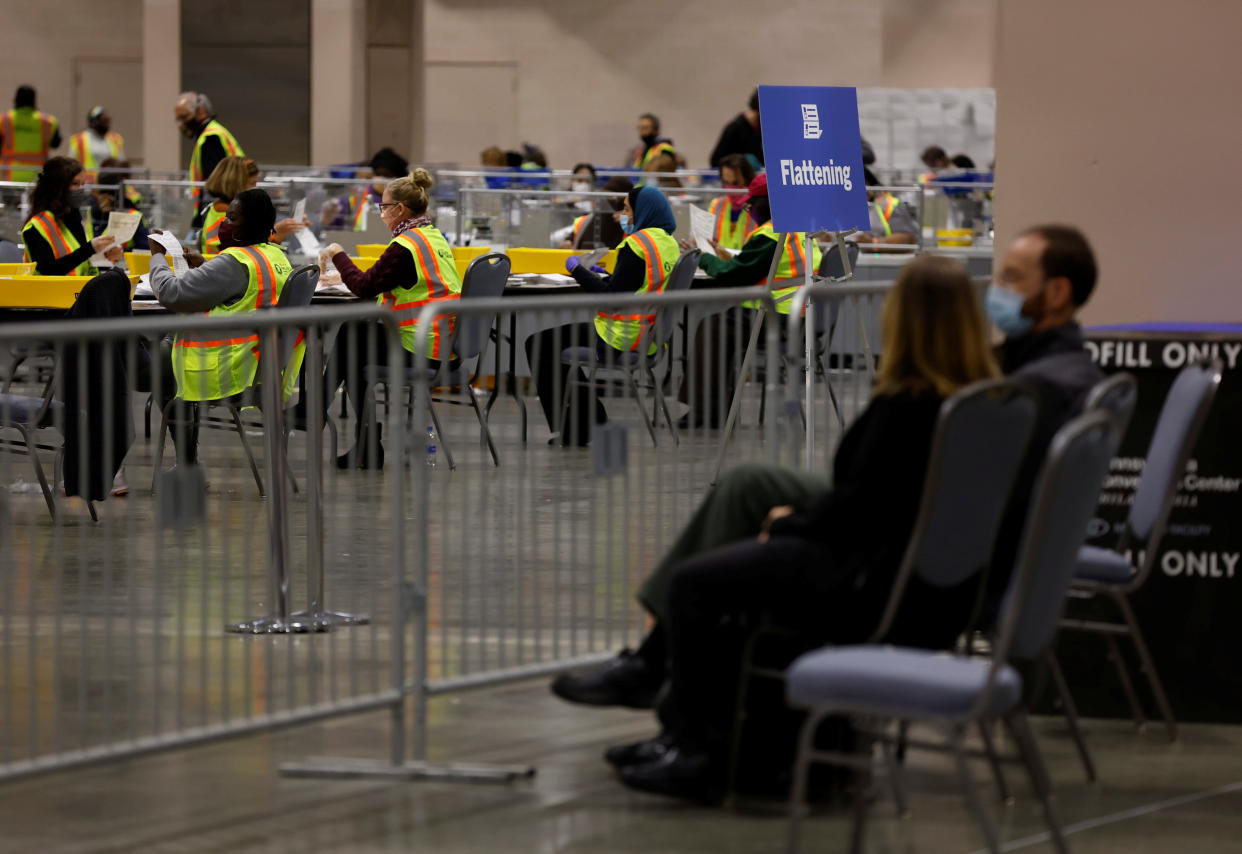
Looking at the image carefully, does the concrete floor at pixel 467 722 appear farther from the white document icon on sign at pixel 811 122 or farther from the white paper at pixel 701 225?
the white paper at pixel 701 225

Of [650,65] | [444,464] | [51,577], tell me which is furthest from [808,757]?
[650,65]

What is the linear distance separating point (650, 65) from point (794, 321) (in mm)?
21195

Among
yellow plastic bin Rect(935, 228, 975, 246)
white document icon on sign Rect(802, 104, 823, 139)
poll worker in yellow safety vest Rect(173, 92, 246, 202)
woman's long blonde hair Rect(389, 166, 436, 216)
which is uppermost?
poll worker in yellow safety vest Rect(173, 92, 246, 202)

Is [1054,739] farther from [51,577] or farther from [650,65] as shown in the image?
[650,65]

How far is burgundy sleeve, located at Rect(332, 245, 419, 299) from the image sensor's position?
368 inches

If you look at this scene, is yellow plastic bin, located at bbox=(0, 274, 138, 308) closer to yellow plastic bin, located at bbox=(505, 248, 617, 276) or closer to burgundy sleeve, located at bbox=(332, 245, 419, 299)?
burgundy sleeve, located at bbox=(332, 245, 419, 299)

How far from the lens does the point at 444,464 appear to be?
5414 millimetres

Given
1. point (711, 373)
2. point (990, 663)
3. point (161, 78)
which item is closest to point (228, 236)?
point (711, 373)

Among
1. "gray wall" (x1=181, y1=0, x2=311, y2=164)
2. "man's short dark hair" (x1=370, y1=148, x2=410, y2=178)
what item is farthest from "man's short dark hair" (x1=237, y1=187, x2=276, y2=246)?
"gray wall" (x1=181, y1=0, x2=311, y2=164)

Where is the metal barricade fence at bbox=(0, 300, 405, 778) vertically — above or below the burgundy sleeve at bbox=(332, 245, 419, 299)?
below

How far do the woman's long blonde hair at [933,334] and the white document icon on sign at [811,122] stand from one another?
13.4 ft

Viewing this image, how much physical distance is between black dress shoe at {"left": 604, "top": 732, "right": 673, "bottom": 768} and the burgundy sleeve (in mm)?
4902

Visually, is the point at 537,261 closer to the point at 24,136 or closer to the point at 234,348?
the point at 234,348

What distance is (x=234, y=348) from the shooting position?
623cm
